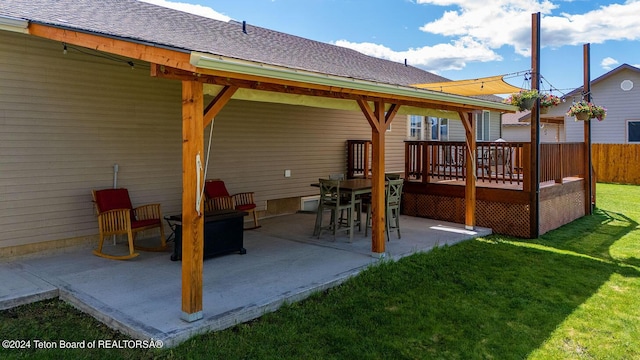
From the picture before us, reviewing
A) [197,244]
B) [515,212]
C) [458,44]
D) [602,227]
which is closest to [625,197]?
[602,227]

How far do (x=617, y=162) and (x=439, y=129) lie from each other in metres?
7.38

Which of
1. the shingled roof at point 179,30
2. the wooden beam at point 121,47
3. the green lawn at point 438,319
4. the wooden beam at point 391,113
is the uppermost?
the shingled roof at point 179,30

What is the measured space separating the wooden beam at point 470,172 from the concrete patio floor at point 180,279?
2.96ft

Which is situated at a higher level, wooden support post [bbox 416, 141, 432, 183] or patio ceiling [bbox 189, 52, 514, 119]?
patio ceiling [bbox 189, 52, 514, 119]

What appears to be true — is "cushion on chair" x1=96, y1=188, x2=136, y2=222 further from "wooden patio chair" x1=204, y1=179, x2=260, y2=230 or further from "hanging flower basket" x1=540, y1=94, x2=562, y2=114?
"hanging flower basket" x1=540, y1=94, x2=562, y2=114

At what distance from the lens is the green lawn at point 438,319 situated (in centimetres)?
329

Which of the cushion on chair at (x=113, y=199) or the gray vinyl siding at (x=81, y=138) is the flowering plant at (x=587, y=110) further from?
the cushion on chair at (x=113, y=199)

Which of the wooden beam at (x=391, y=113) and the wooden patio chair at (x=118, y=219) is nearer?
the wooden patio chair at (x=118, y=219)

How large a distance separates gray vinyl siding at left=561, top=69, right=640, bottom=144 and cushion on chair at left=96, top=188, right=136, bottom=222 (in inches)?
709

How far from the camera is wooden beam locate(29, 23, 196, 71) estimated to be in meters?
3.13

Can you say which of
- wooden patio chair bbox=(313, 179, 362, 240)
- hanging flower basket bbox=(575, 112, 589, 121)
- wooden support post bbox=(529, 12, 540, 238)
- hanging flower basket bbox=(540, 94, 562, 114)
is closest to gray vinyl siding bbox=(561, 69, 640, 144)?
hanging flower basket bbox=(575, 112, 589, 121)

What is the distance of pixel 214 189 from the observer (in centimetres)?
703

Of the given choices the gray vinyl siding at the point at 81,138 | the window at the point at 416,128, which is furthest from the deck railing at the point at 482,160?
the gray vinyl siding at the point at 81,138

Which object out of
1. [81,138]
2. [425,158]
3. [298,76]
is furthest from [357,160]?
[298,76]
